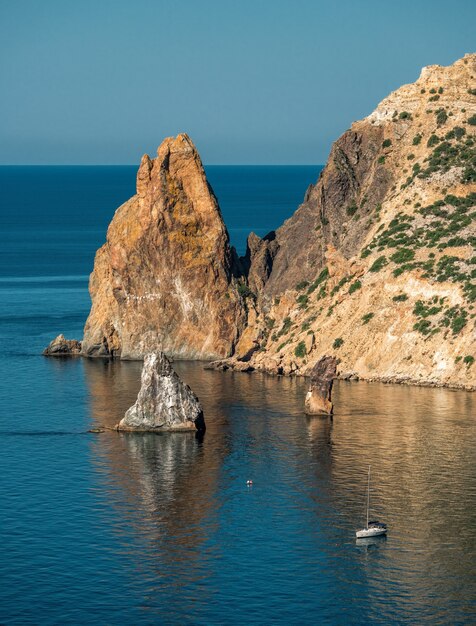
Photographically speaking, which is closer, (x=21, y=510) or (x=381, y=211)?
(x=21, y=510)

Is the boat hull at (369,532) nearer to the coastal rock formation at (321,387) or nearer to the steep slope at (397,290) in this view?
the coastal rock formation at (321,387)

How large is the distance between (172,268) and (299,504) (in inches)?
3153

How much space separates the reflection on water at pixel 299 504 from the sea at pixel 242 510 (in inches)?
7.9

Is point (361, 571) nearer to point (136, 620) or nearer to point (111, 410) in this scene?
point (136, 620)

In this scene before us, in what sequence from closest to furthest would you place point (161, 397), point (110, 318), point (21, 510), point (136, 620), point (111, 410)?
point (136, 620)
point (21, 510)
point (161, 397)
point (111, 410)
point (110, 318)

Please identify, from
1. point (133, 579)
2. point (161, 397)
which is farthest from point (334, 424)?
point (133, 579)

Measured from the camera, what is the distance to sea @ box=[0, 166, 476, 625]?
97125 millimetres

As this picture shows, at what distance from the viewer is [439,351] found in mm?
167250

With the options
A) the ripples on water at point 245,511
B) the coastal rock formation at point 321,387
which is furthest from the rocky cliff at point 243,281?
the coastal rock formation at point 321,387

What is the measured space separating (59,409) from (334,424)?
3234cm

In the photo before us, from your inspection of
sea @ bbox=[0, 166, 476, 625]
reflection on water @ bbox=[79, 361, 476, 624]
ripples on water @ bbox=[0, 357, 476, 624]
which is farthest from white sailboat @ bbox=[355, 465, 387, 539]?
ripples on water @ bbox=[0, 357, 476, 624]

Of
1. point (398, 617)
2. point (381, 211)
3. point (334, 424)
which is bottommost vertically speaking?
point (398, 617)

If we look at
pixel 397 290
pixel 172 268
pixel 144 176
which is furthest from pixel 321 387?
pixel 144 176

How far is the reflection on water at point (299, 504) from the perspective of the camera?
321 feet
